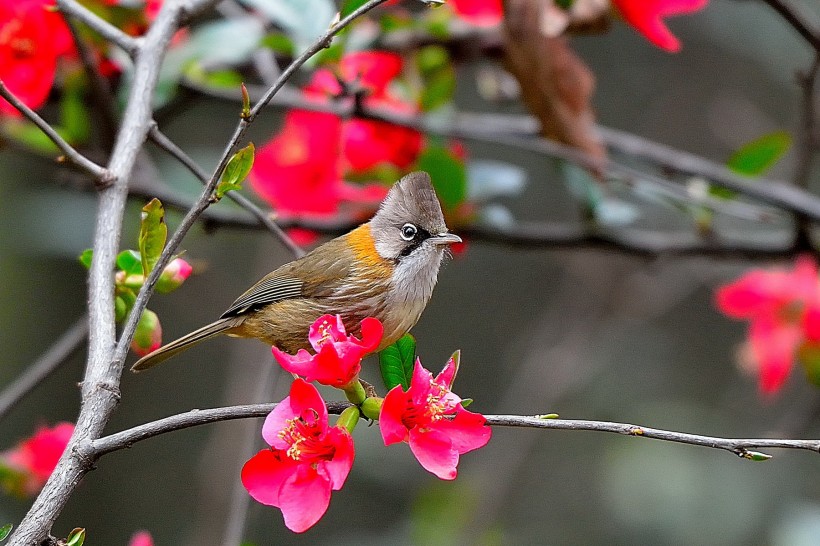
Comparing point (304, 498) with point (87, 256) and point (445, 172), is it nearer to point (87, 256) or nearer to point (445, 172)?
point (87, 256)

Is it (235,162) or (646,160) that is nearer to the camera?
(235,162)

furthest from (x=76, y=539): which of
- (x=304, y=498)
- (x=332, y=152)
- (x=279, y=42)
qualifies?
(x=332, y=152)

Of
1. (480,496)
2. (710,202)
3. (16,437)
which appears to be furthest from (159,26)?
(16,437)

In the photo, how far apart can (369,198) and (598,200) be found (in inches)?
27.3

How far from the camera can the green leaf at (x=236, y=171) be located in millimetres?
1188

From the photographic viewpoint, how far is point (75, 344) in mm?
2111

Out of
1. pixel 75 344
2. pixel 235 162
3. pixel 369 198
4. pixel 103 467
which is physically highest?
pixel 235 162

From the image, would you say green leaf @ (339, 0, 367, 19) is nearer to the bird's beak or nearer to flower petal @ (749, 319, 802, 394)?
the bird's beak

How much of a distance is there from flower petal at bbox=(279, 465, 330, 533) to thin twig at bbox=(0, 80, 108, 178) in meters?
0.55

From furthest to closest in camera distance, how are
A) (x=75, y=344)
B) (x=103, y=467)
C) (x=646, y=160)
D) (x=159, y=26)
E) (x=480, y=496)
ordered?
(x=103, y=467), (x=480, y=496), (x=646, y=160), (x=75, y=344), (x=159, y=26)

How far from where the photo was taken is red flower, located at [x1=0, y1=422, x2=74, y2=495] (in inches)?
83.0

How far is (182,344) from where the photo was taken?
186 centimetres

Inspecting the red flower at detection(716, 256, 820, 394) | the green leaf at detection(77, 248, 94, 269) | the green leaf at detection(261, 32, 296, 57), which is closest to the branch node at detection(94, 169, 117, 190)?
the green leaf at detection(77, 248, 94, 269)

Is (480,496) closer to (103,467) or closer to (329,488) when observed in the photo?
(103,467)
